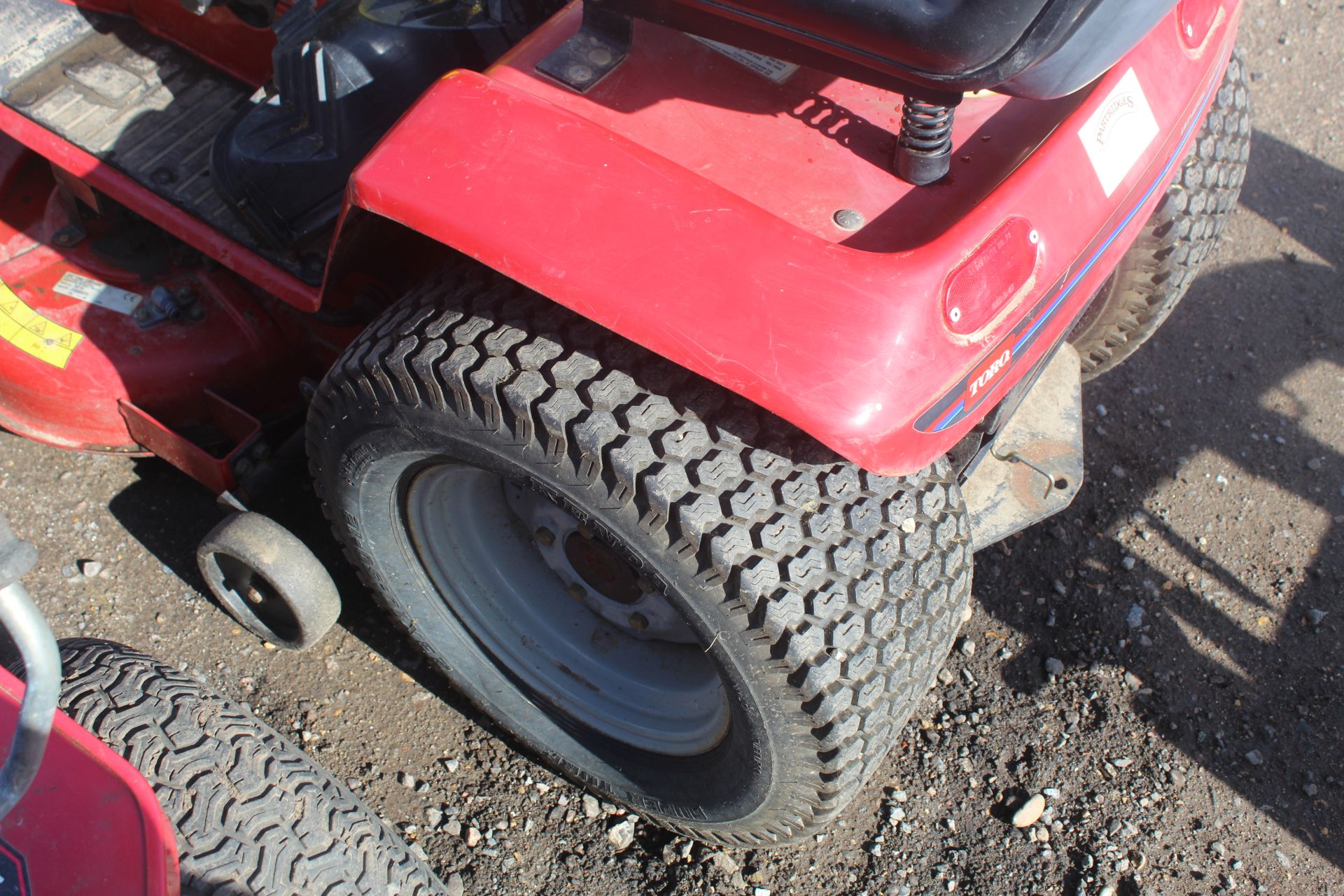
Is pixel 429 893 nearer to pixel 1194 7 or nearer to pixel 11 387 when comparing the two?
pixel 11 387

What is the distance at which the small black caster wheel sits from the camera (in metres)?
2.03

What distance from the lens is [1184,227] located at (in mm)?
2135

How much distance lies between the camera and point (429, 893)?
1.61 m

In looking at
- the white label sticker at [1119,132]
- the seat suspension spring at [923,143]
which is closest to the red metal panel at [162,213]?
the seat suspension spring at [923,143]

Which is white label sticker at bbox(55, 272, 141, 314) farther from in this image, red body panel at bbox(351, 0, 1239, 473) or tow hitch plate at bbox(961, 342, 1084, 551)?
tow hitch plate at bbox(961, 342, 1084, 551)

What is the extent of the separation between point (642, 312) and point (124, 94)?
1.72m

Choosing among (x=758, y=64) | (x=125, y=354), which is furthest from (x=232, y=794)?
(x=758, y=64)

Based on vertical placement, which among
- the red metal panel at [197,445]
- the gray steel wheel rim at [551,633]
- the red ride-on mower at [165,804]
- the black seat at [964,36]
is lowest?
the gray steel wheel rim at [551,633]

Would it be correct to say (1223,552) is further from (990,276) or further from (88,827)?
(88,827)

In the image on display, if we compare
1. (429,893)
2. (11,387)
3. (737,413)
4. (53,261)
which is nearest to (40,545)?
(11,387)

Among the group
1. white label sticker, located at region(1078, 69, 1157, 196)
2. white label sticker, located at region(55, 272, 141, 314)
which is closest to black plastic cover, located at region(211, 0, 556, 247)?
white label sticker, located at region(55, 272, 141, 314)

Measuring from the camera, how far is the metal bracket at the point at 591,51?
5.18ft

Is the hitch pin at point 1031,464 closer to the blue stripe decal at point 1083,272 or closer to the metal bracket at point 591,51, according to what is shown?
the blue stripe decal at point 1083,272

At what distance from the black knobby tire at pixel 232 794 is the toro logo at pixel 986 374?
1078 mm
